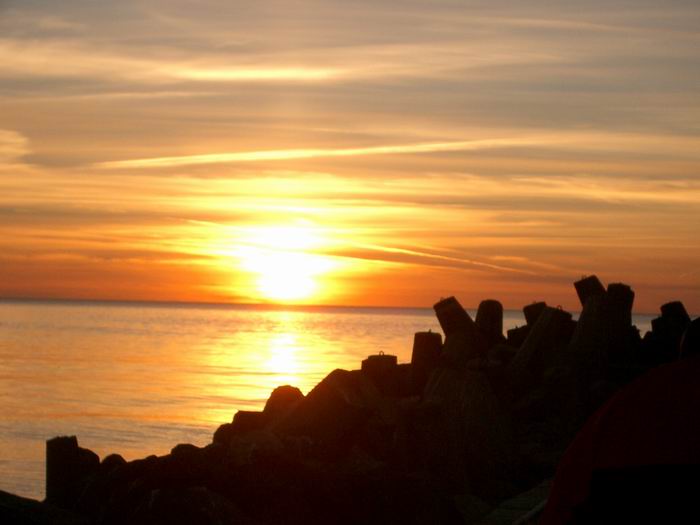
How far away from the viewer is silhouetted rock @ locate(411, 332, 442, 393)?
15.7 meters

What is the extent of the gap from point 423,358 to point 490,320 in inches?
161

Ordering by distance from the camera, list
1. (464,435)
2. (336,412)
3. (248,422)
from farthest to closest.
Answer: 1. (248,422)
2. (464,435)
3. (336,412)

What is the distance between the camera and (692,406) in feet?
9.64

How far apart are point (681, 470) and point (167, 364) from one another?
1953 inches

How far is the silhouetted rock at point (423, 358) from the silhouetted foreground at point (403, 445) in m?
0.02

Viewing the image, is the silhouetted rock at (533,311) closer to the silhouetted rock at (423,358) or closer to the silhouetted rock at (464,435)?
the silhouetted rock at (423,358)

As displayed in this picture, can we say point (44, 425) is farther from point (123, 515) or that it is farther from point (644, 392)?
point (644, 392)

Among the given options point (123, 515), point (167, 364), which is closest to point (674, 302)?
point (123, 515)

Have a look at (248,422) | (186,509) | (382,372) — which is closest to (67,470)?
(248,422)

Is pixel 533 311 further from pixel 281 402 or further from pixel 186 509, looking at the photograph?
pixel 186 509

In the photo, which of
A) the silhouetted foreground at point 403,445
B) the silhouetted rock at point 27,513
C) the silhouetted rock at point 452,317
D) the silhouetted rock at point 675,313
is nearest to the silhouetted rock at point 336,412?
the silhouetted foreground at point 403,445

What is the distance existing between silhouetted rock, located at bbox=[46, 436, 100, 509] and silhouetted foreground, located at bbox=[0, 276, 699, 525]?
16mm

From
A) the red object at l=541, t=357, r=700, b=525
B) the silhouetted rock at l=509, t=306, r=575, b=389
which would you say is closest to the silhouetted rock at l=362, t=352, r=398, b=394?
the silhouetted rock at l=509, t=306, r=575, b=389

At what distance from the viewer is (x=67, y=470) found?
12258 mm
